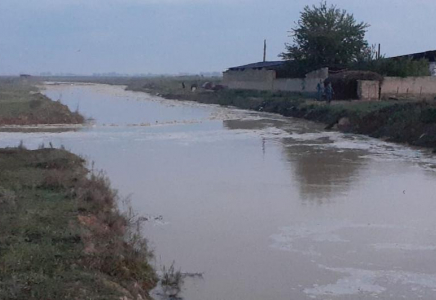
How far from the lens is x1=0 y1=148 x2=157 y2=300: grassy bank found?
6.86 m

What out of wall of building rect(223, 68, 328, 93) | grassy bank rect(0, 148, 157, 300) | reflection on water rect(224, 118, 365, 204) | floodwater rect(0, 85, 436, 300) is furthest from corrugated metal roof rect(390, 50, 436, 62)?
grassy bank rect(0, 148, 157, 300)

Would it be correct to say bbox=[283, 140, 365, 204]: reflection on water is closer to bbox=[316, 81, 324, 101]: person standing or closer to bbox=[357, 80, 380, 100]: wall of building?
bbox=[357, 80, 380, 100]: wall of building

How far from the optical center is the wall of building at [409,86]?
125ft

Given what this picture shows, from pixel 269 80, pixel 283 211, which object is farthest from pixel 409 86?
pixel 283 211

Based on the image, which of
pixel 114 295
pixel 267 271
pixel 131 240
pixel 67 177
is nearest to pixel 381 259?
pixel 267 271

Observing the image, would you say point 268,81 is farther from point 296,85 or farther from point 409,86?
point 409,86

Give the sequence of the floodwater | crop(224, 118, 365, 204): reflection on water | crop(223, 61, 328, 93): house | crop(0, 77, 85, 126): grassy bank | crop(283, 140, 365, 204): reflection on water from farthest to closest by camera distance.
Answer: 1. crop(223, 61, 328, 93): house
2. crop(0, 77, 85, 126): grassy bank
3. crop(224, 118, 365, 204): reflection on water
4. crop(283, 140, 365, 204): reflection on water
5. the floodwater

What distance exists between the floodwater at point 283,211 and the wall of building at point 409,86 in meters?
12.8

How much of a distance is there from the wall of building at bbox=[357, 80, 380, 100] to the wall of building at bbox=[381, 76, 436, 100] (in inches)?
18.1

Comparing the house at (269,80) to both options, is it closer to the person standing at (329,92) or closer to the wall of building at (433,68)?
the person standing at (329,92)

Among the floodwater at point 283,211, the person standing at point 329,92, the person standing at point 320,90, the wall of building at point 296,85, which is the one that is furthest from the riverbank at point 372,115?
the floodwater at point 283,211

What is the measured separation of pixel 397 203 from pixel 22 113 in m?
24.4

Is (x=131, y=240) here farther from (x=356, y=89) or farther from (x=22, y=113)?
(x=356, y=89)

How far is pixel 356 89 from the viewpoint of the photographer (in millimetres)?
38375
